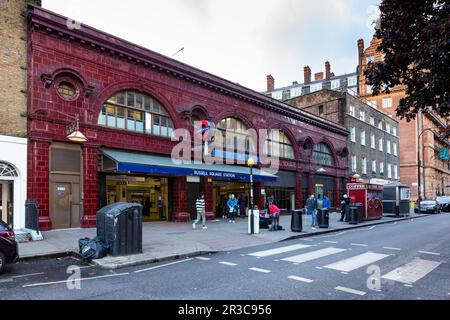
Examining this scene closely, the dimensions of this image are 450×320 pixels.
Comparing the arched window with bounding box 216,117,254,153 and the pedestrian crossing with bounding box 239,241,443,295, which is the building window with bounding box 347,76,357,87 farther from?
the pedestrian crossing with bounding box 239,241,443,295

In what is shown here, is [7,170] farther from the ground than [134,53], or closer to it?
closer to it

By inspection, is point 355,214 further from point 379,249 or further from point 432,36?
point 432,36

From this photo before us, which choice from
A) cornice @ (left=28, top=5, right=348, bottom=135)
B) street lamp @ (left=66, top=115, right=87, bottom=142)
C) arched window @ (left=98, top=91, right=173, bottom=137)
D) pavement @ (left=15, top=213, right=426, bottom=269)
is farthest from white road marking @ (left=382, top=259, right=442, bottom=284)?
cornice @ (left=28, top=5, right=348, bottom=135)

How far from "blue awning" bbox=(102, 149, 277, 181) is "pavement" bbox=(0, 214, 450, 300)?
6.53 metres

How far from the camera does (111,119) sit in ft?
56.3

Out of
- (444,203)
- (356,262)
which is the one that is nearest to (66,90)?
(356,262)

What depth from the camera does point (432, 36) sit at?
8.66m

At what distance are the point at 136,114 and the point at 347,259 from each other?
42.0 feet

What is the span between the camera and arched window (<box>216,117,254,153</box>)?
923 inches

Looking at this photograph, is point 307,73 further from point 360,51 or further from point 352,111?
point 352,111

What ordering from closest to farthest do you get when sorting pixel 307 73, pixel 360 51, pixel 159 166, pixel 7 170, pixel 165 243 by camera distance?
pixel 165 243, pixel 7 170, pixel 159 166, pixel 360 51, pixel 307 73

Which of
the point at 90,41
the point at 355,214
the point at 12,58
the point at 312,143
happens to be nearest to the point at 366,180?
the point at 312,143

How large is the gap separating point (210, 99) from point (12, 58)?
1122 cm
